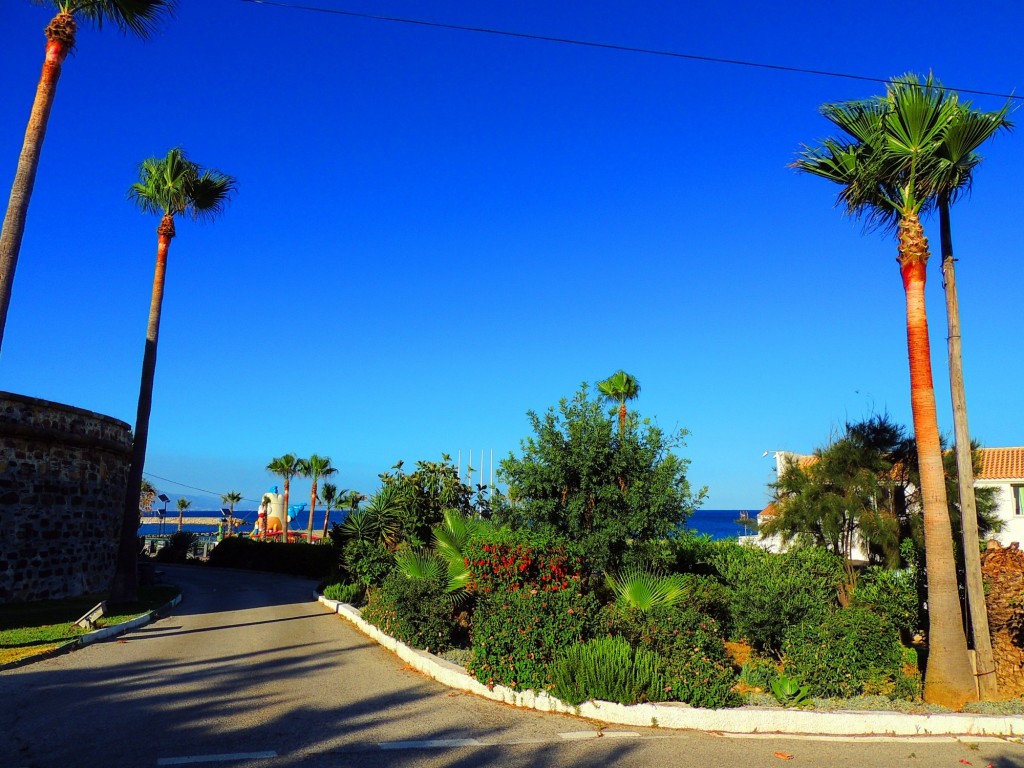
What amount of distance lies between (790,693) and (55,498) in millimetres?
19396

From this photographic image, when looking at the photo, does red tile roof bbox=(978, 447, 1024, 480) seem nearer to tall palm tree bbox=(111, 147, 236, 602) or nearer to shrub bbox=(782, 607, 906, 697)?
shrub bbox=(782, 607, 906, 697)

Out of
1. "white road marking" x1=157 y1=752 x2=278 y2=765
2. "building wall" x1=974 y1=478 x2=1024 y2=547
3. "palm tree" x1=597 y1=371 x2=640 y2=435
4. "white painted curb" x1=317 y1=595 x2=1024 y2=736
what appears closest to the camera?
"white road marking" x1=157 y1=752 x2=278 y2=765

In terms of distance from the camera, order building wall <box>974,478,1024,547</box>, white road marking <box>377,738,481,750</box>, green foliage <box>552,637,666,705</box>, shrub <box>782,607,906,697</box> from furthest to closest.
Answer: building wall <box>974,478,1024,547</box>
shrub <box>782,607,906,697</box>
green foliage <box>552,637,666,705</box>
white road marking <box>377,738,481,750</box>

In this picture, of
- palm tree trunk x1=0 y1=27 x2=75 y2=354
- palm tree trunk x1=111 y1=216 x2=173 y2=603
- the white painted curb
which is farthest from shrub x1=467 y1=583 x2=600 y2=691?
palm tree trunk x1=111 y1=216 x2=173 y2=603

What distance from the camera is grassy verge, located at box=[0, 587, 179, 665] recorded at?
12.1 meters

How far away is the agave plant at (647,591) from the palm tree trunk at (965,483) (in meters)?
4.08

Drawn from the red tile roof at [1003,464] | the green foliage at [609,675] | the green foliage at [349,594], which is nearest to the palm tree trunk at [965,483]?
the green foliage at [609,675]

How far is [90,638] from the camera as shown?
13.4 meters

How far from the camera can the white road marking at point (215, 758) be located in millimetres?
6645

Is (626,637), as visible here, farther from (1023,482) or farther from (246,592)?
(1023,482)

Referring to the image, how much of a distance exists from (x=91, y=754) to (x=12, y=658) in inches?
227

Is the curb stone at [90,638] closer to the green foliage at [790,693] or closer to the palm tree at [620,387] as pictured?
the green foliage at [790,693]

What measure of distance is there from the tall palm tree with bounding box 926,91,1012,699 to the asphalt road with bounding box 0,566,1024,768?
6.93 feet

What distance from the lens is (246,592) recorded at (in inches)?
1019
